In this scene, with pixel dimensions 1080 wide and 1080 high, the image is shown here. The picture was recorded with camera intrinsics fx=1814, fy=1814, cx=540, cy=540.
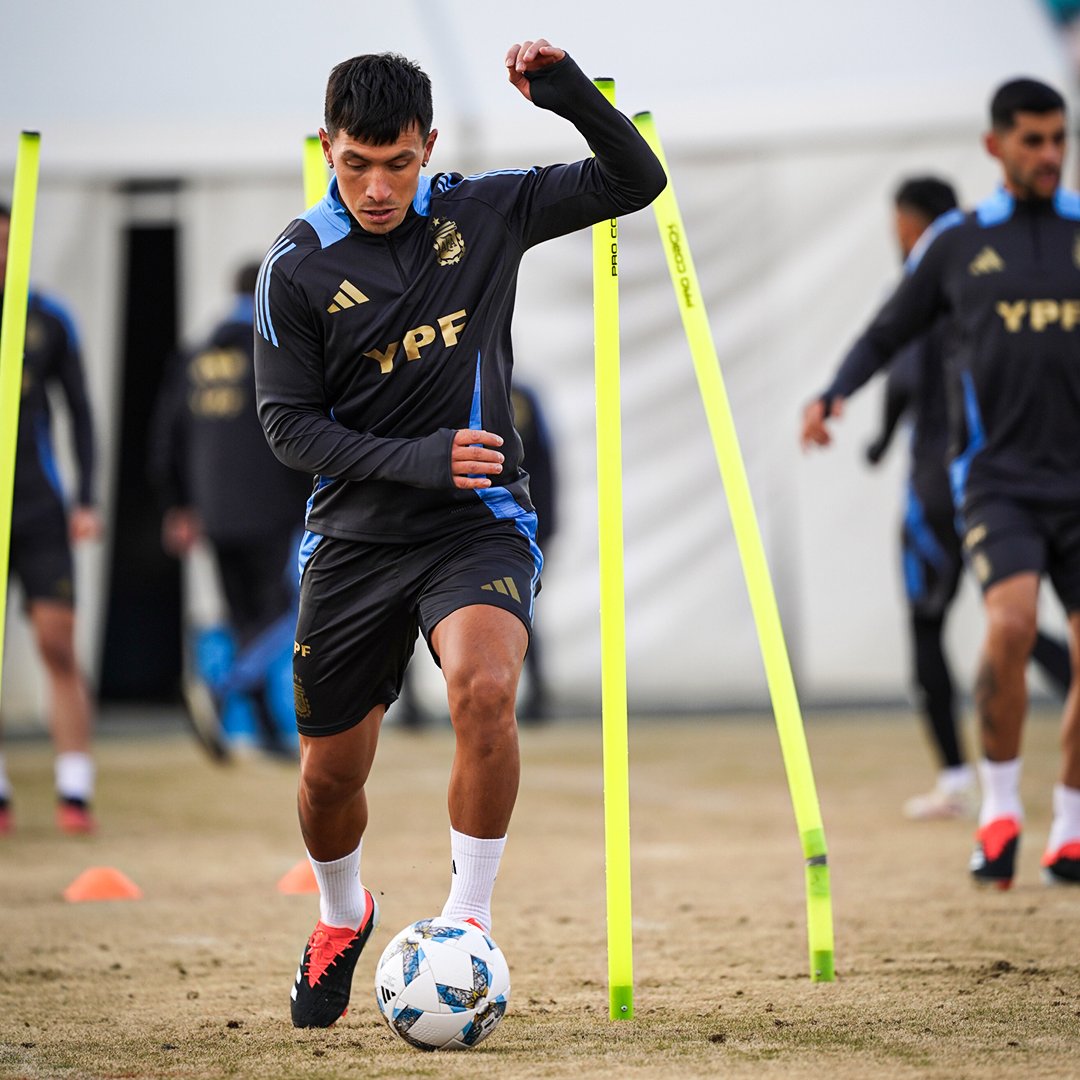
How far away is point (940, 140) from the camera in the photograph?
11812 mm

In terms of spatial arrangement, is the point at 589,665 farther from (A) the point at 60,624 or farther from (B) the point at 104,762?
(A) the point at 60,624

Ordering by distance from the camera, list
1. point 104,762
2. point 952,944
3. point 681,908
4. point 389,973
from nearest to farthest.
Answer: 1. point 389,973
2. point 952,944
3. point 681,908
4. point 104,762

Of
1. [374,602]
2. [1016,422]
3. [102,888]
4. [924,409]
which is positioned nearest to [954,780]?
[924,409]

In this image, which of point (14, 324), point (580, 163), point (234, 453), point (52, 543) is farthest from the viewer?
point (234, 453)

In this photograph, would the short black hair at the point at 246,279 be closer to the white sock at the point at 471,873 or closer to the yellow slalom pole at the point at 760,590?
the yellow slalom pole at the point at 760,590

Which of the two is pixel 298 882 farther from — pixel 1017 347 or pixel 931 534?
pixel 931 534

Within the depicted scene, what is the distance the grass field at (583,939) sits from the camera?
3656 mm

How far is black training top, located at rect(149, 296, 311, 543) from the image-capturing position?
32.9ft

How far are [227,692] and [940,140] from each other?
5791 millimetres

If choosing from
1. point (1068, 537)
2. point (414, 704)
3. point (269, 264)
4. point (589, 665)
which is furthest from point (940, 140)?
point (269, 264)

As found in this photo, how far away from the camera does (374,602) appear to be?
3.92 metres

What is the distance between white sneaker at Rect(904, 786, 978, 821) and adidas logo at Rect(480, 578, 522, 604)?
4476 millimetres

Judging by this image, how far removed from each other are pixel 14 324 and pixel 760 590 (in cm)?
197

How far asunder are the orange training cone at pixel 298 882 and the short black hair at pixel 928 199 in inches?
156
